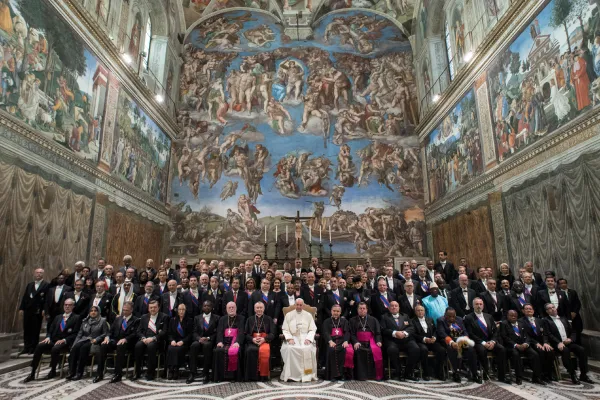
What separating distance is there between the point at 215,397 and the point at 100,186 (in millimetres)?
9019

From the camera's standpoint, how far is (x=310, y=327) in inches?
286

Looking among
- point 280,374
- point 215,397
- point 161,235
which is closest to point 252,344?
point 280,374

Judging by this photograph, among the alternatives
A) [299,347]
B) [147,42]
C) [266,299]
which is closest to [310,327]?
[299,347]

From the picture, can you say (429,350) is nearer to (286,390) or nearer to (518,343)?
(518,343)

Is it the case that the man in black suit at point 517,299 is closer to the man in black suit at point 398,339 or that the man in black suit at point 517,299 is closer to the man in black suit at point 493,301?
the man in black suit at point 493,301

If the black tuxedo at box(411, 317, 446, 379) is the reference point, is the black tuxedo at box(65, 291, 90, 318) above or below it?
above

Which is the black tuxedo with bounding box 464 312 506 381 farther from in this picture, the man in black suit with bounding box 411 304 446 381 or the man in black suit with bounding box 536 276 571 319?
the man in black suit with bounding box 536 276 571 319

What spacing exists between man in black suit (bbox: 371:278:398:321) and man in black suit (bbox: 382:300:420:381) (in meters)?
0.34

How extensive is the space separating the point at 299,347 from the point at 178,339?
2.27 metres

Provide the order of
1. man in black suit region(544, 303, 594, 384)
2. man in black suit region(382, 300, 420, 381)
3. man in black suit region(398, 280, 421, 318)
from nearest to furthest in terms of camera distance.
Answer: man in black suit region(544, 303, 594, 384), man in black suit region(382, 300, 420, 381), man in black suit region(398, 280, 421, 318)

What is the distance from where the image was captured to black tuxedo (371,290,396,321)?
308 inches

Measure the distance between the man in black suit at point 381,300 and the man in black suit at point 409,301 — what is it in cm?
21

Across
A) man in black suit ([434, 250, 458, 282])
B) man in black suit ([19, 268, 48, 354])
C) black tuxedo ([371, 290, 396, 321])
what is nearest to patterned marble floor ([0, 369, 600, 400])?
man in black suit ([19, 268, 48, 354])

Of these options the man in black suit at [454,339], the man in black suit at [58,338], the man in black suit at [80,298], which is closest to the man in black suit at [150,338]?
the man in black suit at [58,338]
